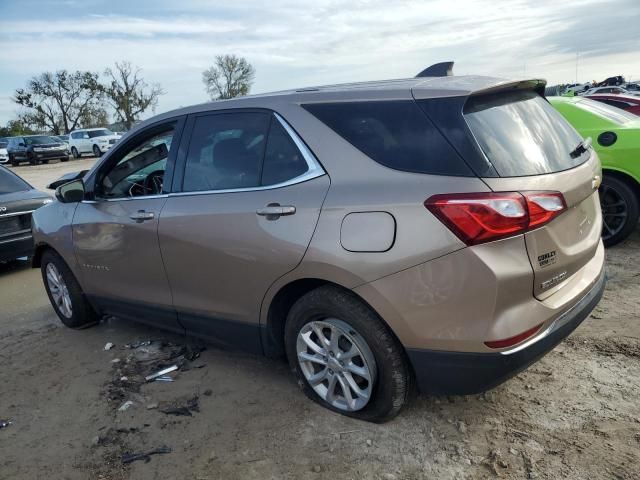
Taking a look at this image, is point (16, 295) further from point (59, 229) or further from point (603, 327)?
point (603, 327)

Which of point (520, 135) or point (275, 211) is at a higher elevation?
point (520, 135)

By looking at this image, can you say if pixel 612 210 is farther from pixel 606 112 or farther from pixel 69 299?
pixel 69 299

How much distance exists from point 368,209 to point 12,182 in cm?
659

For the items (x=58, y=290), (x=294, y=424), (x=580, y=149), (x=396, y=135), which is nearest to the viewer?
(x=396, y=135)

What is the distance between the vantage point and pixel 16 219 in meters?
6.89

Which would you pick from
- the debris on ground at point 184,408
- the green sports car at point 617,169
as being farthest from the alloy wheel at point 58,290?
the green sports car at point 617,169

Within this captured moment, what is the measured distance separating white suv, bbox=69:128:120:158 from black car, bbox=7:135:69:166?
1.18 metres

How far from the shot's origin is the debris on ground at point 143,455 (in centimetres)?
283

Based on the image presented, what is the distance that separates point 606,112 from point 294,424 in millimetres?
5021

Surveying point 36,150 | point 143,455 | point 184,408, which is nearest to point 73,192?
point 184,408

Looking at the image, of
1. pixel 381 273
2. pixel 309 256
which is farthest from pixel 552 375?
pixel 309 256

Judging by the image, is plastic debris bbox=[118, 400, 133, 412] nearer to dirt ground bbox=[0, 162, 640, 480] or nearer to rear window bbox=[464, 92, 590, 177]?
dirt ground bbox=[0, 162, 640, 480]

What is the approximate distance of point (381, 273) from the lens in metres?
2.52

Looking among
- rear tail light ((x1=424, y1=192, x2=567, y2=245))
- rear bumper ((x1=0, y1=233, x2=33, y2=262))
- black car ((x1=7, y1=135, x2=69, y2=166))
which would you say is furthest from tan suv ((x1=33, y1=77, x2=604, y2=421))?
black car ((x1=7, y1=135, x2=69, y2=166))
